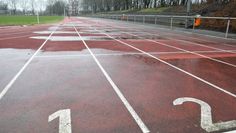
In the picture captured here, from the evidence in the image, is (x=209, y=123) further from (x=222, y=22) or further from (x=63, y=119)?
(x=222, y=22)

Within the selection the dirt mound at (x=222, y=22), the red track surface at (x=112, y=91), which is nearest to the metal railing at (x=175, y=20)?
the dirt mound at (x=222, y=22)

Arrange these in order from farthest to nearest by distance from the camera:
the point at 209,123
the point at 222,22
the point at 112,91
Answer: the point at 222,22
the point at 112,91
the point at 209,123

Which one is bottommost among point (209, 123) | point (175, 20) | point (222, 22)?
point (209, 123)

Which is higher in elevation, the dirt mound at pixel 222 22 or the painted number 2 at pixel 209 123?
the dirt mound at pixel 222 22

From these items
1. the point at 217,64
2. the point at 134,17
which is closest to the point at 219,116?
the point at 217,64

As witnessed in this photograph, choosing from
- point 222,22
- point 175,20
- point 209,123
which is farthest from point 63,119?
point 175,20

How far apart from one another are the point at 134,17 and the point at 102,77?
3364 cm

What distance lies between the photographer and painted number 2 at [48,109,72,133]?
3811 millimetres

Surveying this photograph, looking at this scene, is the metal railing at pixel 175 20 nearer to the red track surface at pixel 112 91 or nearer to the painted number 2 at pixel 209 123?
the red track surface at pixel 112 91

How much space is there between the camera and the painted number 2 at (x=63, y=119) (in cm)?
381

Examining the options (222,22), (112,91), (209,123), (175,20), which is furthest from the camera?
(175,20)

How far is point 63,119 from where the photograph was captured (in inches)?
163

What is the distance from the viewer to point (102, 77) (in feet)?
22.5

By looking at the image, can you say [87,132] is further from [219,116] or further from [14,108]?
[219,116]
